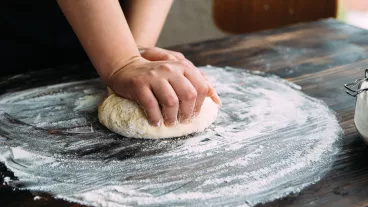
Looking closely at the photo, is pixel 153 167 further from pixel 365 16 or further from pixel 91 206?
pixel 365 16

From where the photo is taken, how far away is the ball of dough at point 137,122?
0.81m

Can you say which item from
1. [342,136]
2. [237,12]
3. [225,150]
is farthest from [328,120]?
[237,12]

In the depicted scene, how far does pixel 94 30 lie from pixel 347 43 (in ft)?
2.23

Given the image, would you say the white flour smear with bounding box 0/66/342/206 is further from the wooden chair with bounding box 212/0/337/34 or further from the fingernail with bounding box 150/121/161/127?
the wooden chair with bounding box 212/0/337/34

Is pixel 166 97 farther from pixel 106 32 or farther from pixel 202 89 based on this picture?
pixel 106 32

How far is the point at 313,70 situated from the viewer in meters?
1.07

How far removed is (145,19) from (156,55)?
0.53 feet

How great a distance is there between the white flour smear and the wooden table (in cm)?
2

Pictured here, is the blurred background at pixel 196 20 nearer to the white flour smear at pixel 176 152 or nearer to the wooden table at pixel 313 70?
the wooden table at pixel 313 70

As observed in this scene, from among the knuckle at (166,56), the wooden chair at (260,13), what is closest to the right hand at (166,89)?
the knuckle at (166,56)

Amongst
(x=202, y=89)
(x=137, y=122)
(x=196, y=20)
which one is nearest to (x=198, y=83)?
(x=202, y=89)

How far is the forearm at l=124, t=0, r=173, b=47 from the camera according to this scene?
1.08 meters

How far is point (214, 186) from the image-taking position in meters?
0.67

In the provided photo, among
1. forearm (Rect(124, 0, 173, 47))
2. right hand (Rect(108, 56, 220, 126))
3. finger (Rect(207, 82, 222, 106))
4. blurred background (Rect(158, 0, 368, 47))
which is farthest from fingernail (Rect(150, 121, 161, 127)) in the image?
blurred background (Rect(158, 0, 368, 47))
